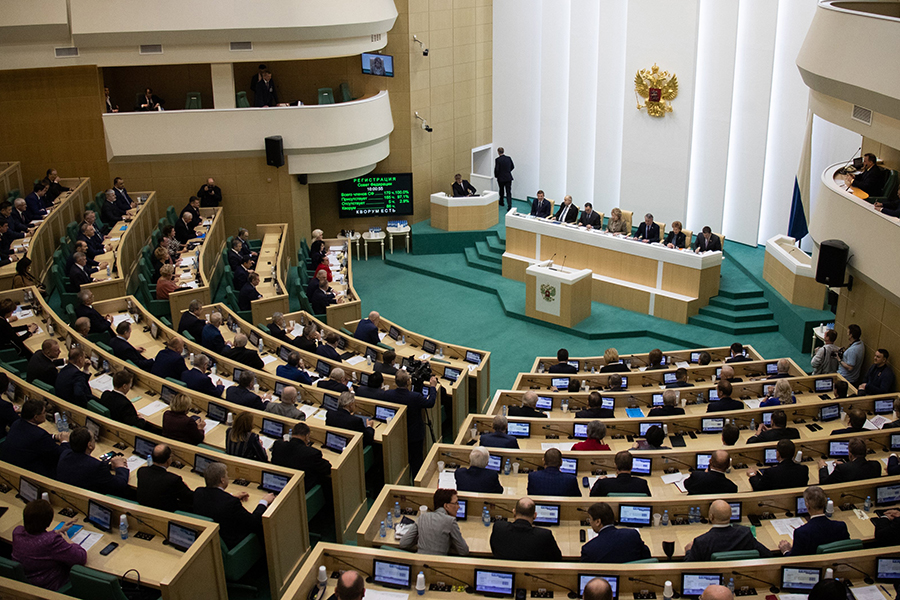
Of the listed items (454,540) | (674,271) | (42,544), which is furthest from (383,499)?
(674,271)

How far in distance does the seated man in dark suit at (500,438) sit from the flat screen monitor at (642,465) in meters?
1.03

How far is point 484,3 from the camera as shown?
58.3 feet

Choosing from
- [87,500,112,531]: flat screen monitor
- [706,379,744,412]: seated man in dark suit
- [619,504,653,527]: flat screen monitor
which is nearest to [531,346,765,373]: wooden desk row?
[706,379,744,412]: seated man in dark suit

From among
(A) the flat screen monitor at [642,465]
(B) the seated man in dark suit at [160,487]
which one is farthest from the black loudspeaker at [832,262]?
(B) the seated man in dark suit at [160,487]

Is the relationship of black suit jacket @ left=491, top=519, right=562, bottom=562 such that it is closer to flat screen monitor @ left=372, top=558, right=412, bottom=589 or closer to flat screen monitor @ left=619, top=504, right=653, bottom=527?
flat screen monitor @ left=372, top=558, right=412, bottom=589

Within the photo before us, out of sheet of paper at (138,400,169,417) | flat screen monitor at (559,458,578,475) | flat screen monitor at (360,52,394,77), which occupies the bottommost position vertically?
flat screen monitor at (559,458,578,475)

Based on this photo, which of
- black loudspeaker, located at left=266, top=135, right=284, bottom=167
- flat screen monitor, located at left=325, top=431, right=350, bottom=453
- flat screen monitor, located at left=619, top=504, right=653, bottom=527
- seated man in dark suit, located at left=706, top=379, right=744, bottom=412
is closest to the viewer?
flat screen monitor, located at left=619, top=504, right=653, bottom=527

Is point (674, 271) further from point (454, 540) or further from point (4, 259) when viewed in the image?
point (4, 259)

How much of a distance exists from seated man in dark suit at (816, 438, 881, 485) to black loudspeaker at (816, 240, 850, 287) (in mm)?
3054

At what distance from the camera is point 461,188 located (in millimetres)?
16906

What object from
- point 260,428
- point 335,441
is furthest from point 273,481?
point 260,428

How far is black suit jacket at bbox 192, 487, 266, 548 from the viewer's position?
601cm

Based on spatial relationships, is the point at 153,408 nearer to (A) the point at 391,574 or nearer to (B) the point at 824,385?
(A) the point at 391,574

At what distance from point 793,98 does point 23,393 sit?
12.8 metres
